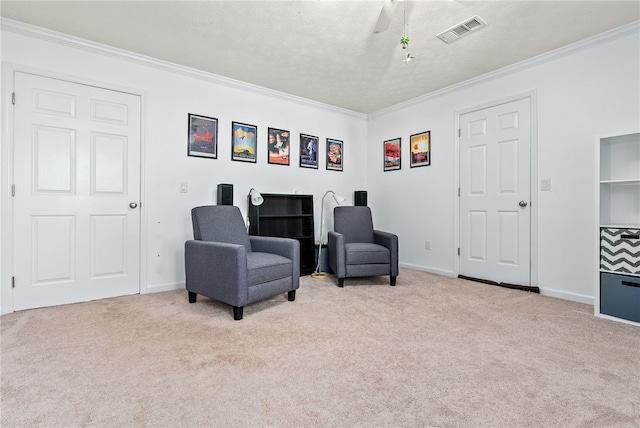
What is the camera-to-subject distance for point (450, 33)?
2799 millimetres

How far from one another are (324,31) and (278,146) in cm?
182

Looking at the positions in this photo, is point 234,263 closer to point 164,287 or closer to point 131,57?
point 164,287

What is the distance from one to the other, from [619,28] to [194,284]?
4396 millimetres

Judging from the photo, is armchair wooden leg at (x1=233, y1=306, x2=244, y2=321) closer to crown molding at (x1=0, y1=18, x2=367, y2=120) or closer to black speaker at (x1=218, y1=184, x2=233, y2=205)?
black speaker at (x1=218, y1=184, x2=233, y2=205)

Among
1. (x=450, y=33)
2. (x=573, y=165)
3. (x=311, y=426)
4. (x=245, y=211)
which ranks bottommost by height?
(x=311, y=426)

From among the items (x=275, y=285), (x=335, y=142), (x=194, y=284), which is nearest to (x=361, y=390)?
(x=275, y=285)

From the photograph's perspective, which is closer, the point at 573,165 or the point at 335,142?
the point at 573,165

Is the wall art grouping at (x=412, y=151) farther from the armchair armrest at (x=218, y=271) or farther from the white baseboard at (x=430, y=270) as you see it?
the armchair armrest at (x=218, y=271)

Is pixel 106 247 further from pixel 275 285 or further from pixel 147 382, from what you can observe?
pixel 147 382

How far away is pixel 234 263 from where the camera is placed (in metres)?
2.45

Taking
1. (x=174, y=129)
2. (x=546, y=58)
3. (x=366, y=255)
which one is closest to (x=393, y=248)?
(x=366, y=255)

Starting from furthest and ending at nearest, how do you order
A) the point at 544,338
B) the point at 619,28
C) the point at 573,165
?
the point at 573,165
the point at 619,28
the point at 544,338

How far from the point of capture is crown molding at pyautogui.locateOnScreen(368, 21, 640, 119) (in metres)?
2.73

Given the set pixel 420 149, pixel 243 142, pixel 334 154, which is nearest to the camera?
pixel 243 142
